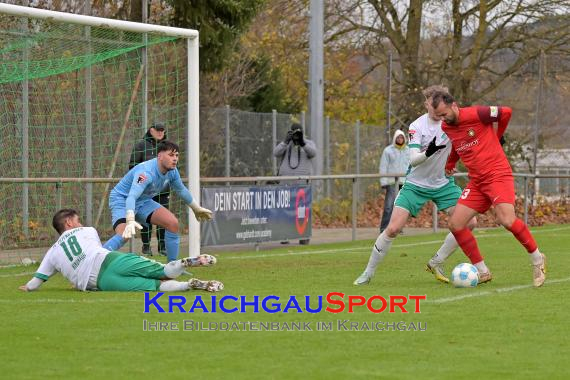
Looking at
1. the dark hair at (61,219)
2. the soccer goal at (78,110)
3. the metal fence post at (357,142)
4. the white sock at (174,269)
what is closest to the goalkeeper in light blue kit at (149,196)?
the dark hair at (61,219)

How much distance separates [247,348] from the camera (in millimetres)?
7996

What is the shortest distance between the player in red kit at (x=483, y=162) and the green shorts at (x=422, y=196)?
645 mm

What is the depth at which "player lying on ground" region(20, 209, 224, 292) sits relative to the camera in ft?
36.1

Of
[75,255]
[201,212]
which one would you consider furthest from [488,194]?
[75,255]

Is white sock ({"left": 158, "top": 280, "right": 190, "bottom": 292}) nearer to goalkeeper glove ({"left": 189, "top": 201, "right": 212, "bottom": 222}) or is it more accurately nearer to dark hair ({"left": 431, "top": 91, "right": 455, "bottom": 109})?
goalkeeper glove ({"left": 189, "top": 201, "right": 212, "bottom": 222})

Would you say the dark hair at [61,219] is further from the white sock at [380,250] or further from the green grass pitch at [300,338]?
the white sock at [380,250]

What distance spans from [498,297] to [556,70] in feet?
82.5

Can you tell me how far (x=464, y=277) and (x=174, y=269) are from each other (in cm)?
277

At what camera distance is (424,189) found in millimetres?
12453

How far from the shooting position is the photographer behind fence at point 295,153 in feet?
67.3

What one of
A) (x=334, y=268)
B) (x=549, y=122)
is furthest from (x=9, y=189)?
(x=549, y=122)

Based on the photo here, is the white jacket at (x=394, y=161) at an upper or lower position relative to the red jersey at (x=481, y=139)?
lower

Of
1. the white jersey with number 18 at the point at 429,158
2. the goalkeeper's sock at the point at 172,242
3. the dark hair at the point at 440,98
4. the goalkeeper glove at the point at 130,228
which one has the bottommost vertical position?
the goalkeeper's sock at the point at 172,242

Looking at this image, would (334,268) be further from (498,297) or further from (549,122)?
(549,122)
